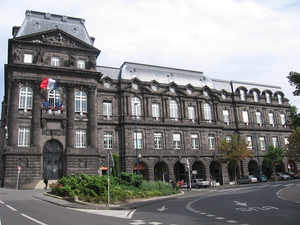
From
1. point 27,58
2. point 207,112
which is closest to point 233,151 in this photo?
point 207,112

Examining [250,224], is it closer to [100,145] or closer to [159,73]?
[100,145]

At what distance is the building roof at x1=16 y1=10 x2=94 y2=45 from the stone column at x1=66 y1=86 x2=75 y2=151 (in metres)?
9.30

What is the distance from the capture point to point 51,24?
44.6 m

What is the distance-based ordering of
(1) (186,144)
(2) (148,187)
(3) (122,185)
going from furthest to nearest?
(1) (186,144) → (2) (148,187) → (3) (122,185)

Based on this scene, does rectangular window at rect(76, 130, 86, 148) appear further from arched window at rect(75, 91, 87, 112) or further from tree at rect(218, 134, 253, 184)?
tree at rect(218, 134, 253, 184)

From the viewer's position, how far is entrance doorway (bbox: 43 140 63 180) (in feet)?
127

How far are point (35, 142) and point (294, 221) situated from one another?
32794 mm

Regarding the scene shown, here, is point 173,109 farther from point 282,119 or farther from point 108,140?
point 282,119

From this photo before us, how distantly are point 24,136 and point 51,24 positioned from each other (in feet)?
55.4

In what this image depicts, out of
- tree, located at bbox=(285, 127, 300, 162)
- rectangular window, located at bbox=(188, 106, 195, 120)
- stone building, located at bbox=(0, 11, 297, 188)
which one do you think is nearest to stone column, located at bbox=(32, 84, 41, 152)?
stone building, located at bbox=(0, 11, 297, 188)

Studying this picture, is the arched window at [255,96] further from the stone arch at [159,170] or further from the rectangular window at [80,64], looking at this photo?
the rectangular window at [80,64]

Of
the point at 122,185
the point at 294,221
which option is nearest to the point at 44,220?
the point at 294,221

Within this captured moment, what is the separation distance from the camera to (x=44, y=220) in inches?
507

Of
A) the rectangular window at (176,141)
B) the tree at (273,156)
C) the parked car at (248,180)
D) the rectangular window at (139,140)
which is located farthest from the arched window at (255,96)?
the rectangular window at (139,140)
